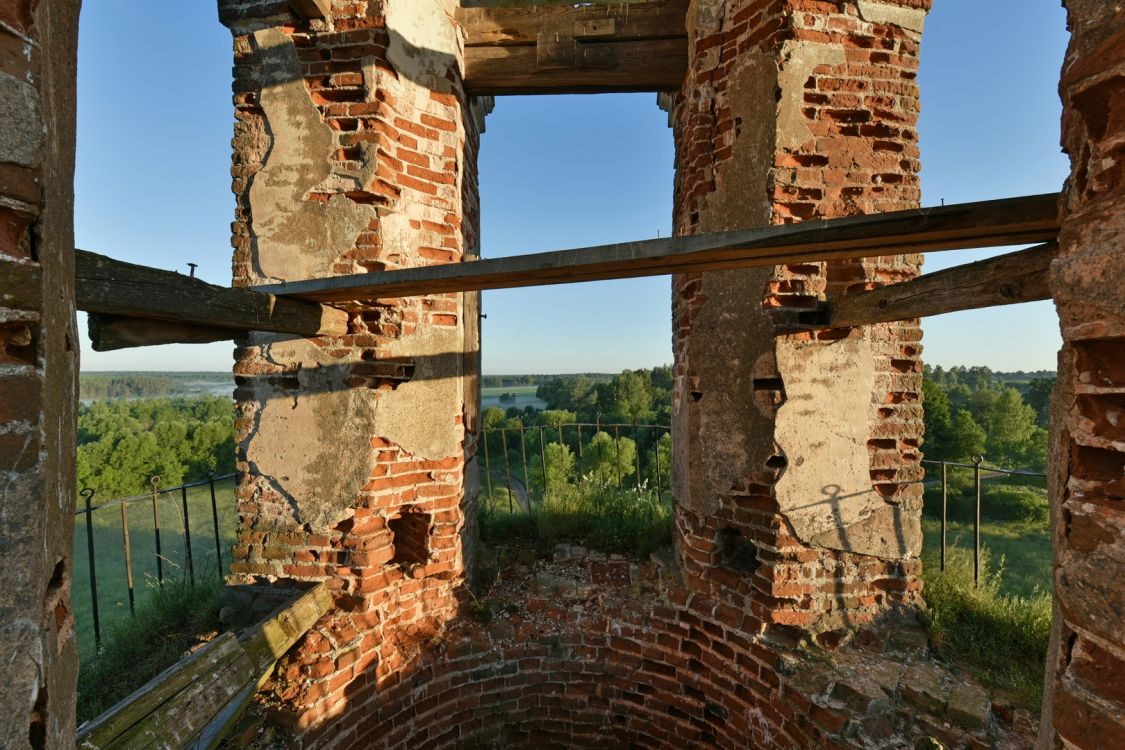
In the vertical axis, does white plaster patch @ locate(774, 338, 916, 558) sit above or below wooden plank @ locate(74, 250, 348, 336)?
below

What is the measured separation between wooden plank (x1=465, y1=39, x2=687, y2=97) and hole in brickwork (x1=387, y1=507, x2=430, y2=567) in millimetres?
2994

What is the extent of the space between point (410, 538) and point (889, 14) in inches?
164

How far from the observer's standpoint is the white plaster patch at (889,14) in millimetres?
2646

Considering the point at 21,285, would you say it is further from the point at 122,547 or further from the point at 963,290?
the point at 122,547

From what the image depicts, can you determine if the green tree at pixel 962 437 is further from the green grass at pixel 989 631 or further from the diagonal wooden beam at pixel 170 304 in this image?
the diagonal wooden beam at pixel 170 304

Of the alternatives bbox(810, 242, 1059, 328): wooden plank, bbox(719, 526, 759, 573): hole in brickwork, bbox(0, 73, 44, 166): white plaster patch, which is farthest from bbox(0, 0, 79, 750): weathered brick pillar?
bbox(719, 526, 759, 573): hole in brickwork

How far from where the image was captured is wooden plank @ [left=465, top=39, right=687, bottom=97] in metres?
3.30

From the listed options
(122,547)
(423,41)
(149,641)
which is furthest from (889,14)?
(122,547)

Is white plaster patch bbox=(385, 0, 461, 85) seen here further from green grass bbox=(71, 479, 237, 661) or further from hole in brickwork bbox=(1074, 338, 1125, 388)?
green grass bbox=(71, 479, 237, 661)

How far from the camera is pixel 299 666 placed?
8.45 feet

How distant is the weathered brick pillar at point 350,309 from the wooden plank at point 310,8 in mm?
42

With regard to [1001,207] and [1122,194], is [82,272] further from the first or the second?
[1001,207]

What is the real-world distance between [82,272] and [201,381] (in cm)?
6748

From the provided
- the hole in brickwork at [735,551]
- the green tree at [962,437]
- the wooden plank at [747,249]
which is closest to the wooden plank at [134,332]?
the wooden plank at [747,249]
